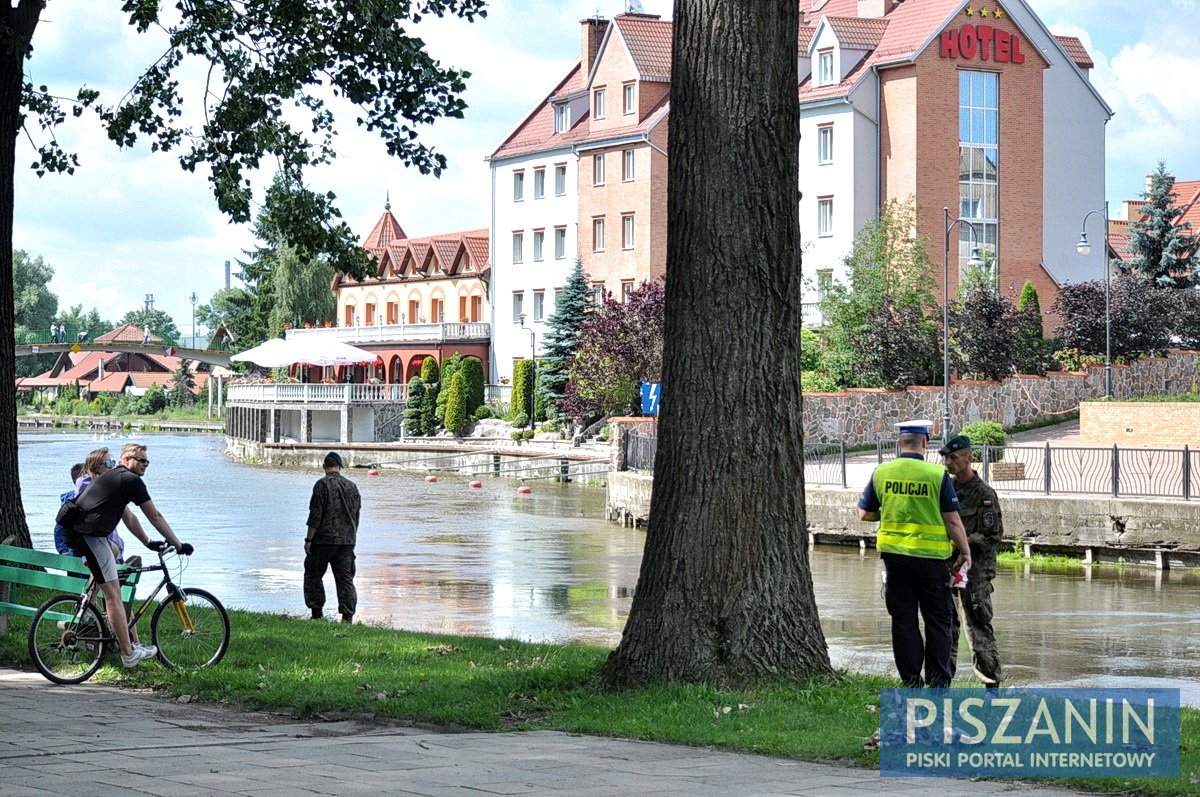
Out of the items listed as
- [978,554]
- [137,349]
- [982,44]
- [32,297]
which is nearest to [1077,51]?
[982,44]

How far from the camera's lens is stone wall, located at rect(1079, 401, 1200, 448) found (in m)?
36.0

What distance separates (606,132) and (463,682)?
61.9m

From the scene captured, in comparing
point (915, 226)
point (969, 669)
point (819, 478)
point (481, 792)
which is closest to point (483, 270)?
point (915, 226)

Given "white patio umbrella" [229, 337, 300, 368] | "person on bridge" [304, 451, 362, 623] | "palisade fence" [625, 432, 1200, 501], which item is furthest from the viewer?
"white patio umbrella" [229, 337, 300, 368]

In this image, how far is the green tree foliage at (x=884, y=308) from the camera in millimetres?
47938

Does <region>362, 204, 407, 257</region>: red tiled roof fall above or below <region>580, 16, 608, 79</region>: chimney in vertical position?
below

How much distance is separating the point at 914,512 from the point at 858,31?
54.5 metres

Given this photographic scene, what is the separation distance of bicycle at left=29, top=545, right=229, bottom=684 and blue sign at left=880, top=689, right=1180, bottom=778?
5291 mm

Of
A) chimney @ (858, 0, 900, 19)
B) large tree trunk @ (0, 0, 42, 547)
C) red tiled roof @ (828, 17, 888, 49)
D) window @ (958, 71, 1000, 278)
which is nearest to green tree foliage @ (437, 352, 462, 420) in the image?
red tiled roof @ (828, 17, 888, 49)

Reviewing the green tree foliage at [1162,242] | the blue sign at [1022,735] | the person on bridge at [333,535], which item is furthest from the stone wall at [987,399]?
the blue sign at [1022,735]

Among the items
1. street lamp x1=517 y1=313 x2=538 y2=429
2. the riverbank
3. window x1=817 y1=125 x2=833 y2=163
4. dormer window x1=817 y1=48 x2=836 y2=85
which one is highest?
dormer window x1=817 y1=48 x2=836 y2=85

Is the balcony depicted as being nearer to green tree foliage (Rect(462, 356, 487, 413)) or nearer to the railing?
the railing

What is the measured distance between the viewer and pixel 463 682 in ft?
36.5

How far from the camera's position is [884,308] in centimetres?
4859
